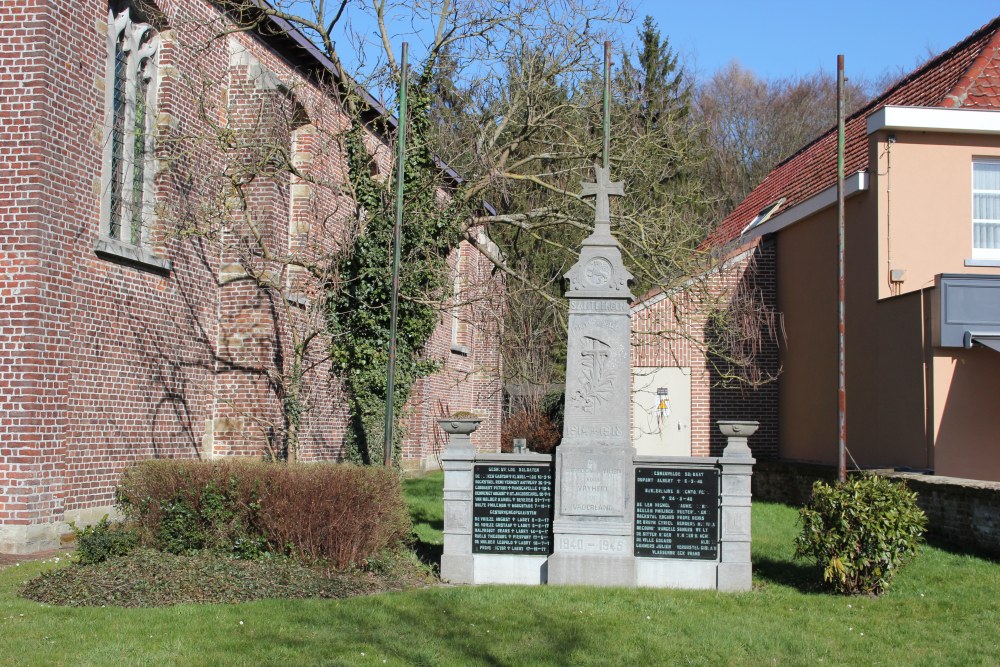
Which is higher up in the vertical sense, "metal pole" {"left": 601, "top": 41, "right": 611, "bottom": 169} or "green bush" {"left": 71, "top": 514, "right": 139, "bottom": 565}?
"metal pole" {"left": 601, "top": 41, "right": 611, "bottom": 169}

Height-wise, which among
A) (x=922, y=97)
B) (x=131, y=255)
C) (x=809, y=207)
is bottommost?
(x=131, y=255)

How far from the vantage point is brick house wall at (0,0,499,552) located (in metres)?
12.5

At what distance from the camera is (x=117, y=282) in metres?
14.3

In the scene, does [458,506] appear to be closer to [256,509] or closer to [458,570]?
[458,570]

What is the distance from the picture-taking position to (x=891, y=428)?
57.6ft

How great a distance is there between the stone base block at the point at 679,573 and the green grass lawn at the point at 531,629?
0.32 metres

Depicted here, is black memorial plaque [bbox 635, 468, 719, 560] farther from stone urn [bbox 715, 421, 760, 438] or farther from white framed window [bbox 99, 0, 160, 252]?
white framed window [bbox 99, 0, 160, 252]

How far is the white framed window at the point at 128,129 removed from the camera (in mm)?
14359

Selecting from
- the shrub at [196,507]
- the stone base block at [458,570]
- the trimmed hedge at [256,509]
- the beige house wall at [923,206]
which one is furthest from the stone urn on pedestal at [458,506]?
the beige house wall at [923,206]

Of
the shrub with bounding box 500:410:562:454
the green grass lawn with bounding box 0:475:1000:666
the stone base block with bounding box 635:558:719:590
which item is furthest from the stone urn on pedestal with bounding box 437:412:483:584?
the shrub with bounding box 500:410:562:454

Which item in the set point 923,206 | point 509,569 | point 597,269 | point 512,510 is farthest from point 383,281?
point 923,206

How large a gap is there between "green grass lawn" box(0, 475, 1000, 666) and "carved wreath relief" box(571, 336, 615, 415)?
6.61 ft

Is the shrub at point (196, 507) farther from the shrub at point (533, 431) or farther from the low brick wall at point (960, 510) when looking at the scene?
the shrub at point (533, 431)

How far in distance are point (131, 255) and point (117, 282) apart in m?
0.44
